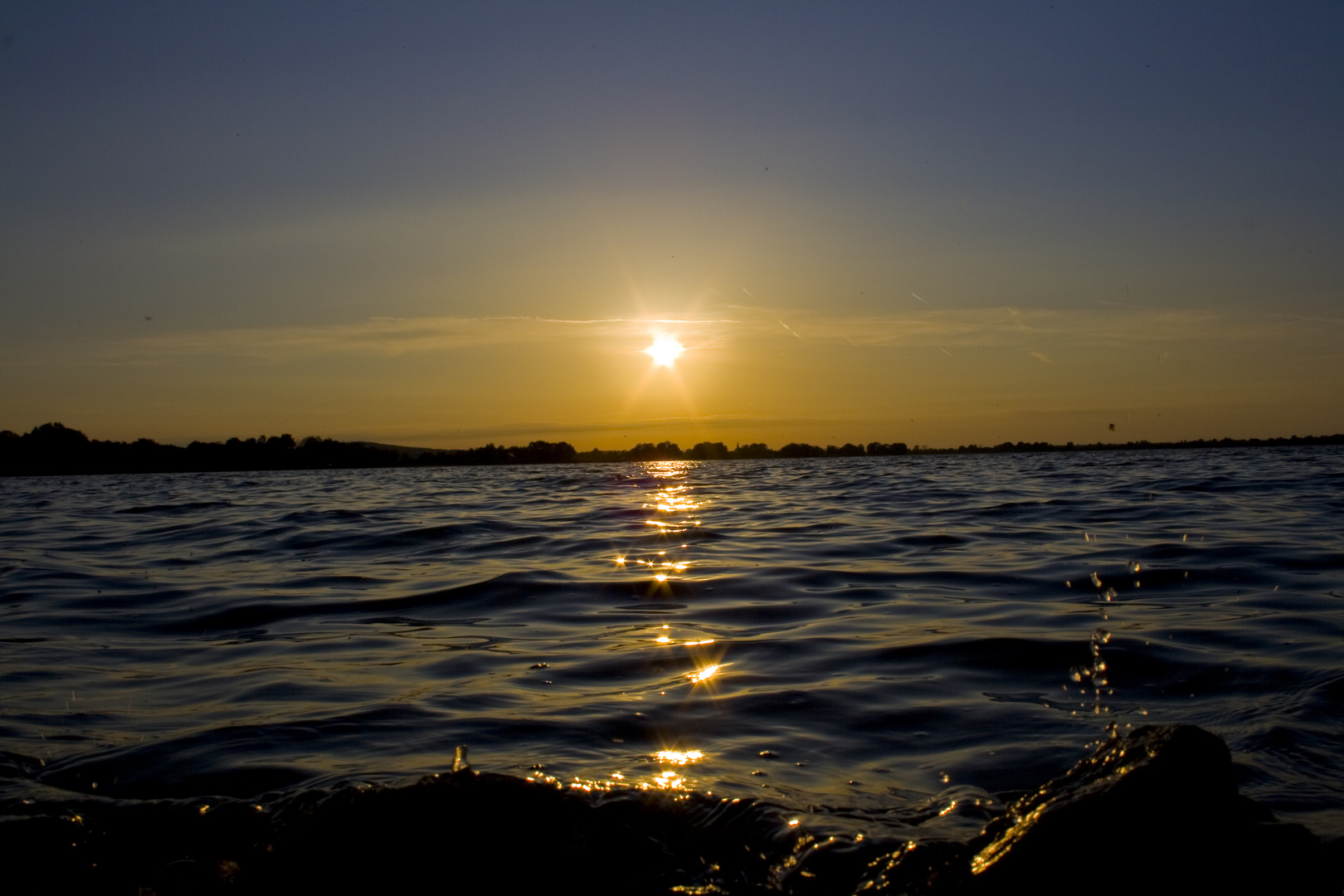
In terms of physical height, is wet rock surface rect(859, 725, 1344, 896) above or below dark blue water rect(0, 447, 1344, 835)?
above

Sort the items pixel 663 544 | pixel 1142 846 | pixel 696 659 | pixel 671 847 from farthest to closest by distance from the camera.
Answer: pixel 663 544, pixel 696 659, pixel 671 847, pixel 1142 846

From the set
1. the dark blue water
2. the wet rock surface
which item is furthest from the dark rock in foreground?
the dark blue water

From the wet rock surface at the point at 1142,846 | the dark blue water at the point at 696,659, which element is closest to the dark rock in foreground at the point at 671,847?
the wet rock surface at the point at 1142,846

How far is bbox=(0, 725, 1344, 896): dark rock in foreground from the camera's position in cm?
339

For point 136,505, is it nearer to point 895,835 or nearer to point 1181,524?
point 1181,524

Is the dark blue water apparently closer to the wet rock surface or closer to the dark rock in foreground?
the dark rock in foreground

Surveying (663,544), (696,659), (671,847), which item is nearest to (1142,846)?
(671,847)

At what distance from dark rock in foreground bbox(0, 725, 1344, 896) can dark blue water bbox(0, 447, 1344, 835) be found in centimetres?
54

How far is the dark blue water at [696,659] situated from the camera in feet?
17.0

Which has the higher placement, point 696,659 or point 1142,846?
point 1142,846

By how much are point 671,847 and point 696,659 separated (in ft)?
11.5

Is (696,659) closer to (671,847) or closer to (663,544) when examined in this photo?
(671,847)

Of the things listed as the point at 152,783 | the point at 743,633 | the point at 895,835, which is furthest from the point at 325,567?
the point at 895,835

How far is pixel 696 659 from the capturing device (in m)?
7.62
